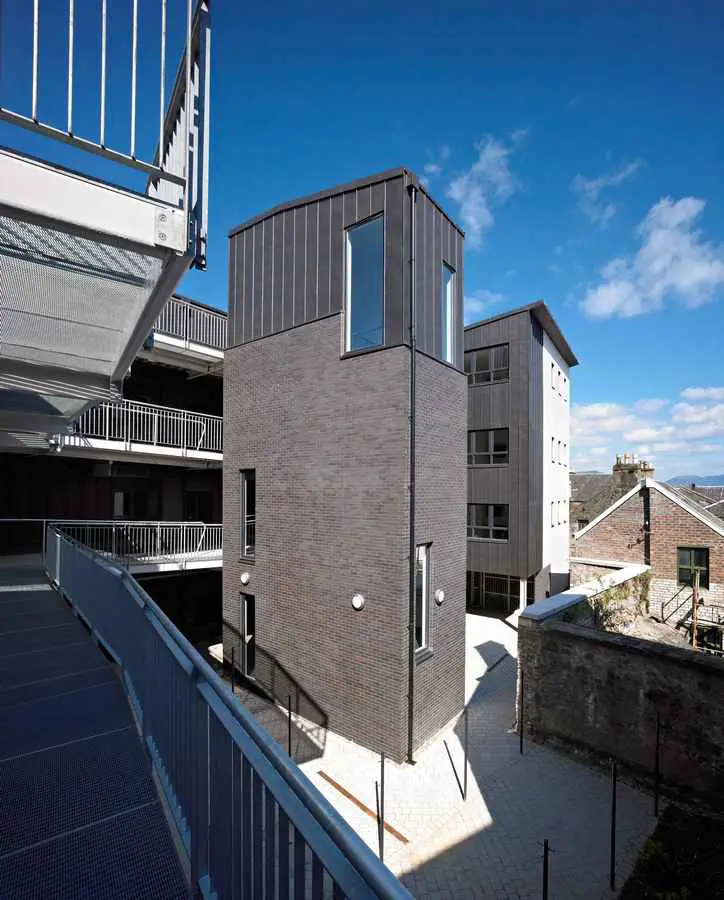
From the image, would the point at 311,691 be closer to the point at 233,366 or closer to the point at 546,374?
the point at 233,366

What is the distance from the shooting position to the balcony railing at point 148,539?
13.2 metres

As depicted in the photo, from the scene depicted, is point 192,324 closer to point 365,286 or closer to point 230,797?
point 365,286

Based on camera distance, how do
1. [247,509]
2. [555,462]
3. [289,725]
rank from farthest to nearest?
[555,462], [247,509], [289,725]

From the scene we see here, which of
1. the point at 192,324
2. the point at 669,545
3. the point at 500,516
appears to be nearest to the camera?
the point at 192,324

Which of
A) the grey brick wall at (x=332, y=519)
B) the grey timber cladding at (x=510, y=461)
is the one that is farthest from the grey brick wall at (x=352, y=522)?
the grey timber cladding at (x=510, y=461)

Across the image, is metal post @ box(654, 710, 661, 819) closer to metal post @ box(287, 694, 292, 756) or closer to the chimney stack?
metal post @ box(287, 694, 292, 756)

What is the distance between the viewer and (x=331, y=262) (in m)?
10.3

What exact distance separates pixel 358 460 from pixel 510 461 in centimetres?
1008

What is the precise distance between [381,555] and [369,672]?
229cm

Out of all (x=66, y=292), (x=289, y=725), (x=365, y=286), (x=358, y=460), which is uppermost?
(x=365, y=286)

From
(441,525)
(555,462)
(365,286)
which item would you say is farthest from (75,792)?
(555,462)

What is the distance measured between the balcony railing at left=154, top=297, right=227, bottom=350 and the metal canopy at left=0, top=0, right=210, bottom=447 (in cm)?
1116

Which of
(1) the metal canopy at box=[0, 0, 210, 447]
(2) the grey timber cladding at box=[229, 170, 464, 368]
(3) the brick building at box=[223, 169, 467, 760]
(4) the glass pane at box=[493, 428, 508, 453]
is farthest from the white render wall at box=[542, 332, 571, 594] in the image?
(1) the metal canopy at box=[0, 0, 210, 447]

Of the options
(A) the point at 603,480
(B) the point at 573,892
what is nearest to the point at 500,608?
(B) the point at 573,892
